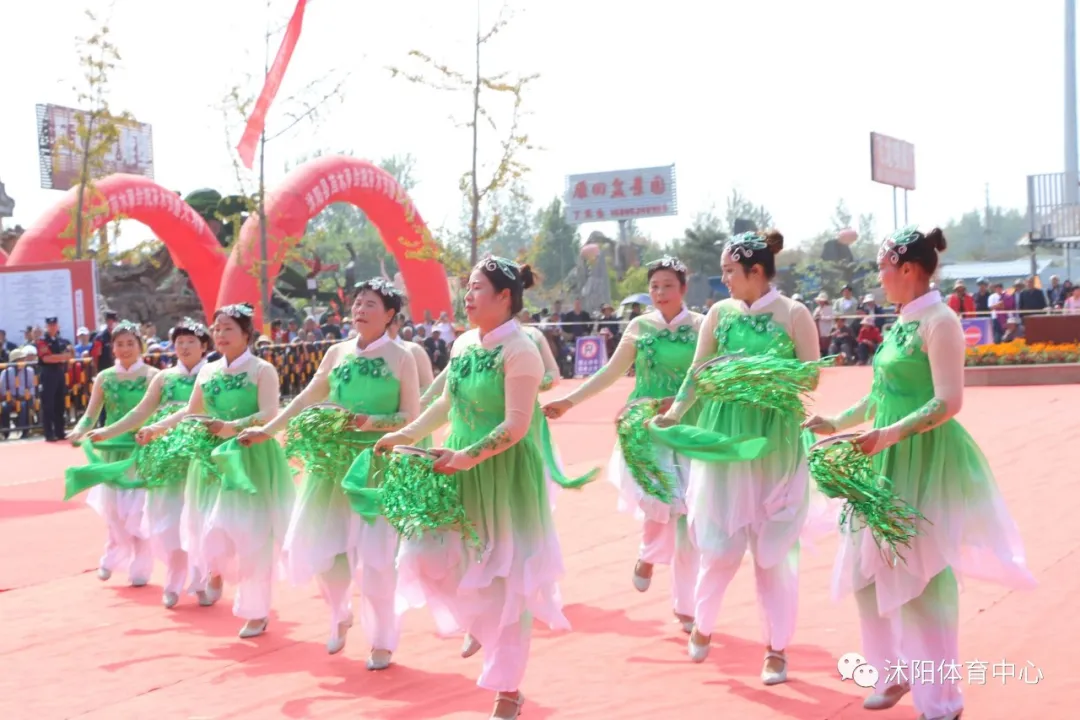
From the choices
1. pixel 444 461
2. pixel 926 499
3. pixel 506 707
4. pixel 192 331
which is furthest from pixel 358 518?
pixel 926 499

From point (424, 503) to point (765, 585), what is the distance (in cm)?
175

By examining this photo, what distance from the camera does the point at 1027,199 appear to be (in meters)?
33.3

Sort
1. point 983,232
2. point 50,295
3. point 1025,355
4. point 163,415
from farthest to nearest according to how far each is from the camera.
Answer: point 983,232, point 1025,355, point 50,295, point 163,415

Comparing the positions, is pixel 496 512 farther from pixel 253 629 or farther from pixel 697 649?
pixel 253 629

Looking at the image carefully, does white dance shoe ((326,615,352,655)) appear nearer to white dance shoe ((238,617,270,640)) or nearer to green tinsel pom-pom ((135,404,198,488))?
white dance shoe ((238,617,270,640))

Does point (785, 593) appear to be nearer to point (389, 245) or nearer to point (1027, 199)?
point (389, 245)

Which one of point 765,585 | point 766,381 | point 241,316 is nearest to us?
point 766,381

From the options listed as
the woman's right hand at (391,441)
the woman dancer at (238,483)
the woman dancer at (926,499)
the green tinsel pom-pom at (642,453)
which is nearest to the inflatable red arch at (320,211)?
the woman dancer at (238,483)

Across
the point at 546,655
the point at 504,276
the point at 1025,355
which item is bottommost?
the point at 546,655

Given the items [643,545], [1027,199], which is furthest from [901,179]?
[643,545]

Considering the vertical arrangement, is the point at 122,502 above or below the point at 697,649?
above

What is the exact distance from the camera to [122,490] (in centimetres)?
889

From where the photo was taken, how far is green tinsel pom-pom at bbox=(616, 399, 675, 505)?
6.53 metres

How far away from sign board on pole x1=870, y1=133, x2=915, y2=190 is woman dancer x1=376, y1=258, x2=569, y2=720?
43.9 metres
